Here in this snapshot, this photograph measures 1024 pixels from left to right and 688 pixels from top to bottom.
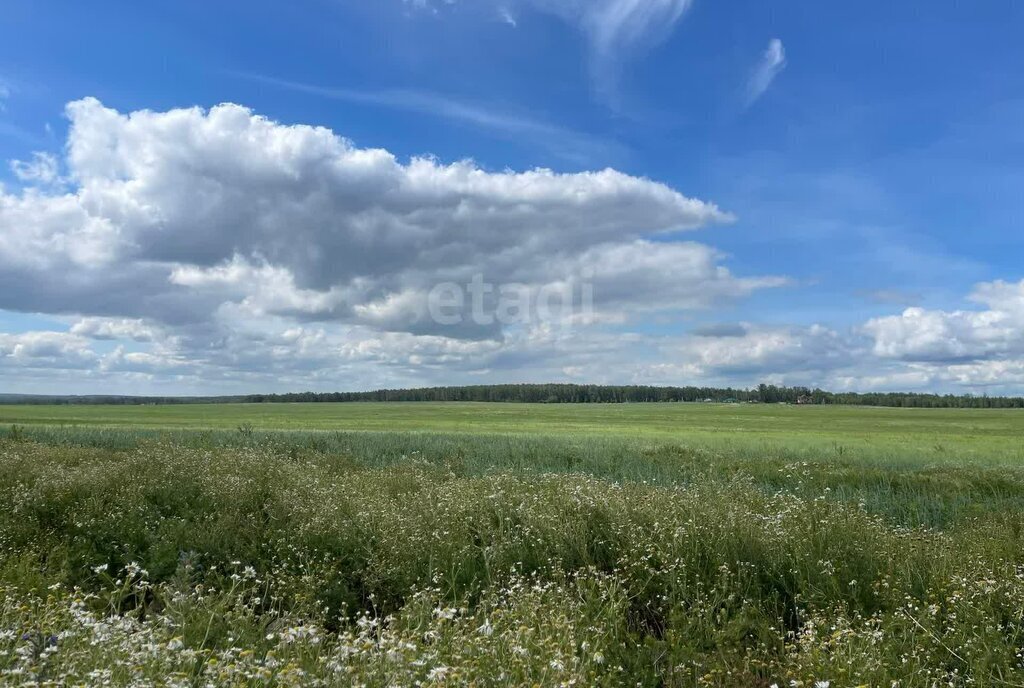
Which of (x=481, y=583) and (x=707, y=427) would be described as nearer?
(x=481, y=583)

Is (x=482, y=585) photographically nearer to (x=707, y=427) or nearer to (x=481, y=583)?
(x=481, y=583)

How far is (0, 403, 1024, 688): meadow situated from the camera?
14.3 feet

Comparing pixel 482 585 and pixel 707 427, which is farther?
pixel 707 427

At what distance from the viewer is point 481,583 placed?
7.09 meters

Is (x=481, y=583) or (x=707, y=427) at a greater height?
(x=481, y=583)

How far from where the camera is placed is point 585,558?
7.30m

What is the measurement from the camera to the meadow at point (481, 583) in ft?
14.3

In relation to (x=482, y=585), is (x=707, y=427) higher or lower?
lower

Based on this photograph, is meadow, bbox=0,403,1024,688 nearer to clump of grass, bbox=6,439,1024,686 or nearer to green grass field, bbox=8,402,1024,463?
clump of grass, bbox=6,439,1024,686

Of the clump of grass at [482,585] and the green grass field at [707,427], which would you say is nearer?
the clump of grass at [482,585]

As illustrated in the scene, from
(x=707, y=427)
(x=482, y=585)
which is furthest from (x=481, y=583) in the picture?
(x=707, y=427)

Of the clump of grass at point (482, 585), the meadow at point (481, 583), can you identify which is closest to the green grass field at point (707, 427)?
the meadow at point (481, 583)

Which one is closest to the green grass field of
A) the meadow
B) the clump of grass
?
the meadow

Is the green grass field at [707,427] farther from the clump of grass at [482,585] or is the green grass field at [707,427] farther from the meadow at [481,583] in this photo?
the clump of grass at [482,585]
